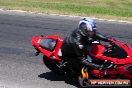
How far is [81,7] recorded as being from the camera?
75.2 ft

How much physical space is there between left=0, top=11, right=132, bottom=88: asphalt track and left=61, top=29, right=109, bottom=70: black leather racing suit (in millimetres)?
485

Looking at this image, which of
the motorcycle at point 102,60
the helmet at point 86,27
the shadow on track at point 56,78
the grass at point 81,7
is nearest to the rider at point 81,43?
the helmet at point 86,27

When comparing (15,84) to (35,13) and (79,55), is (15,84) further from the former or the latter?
(35,13)

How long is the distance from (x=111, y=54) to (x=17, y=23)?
8.67 m

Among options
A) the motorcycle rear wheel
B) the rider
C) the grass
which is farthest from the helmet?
the grass

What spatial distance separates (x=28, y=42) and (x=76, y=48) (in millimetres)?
4559

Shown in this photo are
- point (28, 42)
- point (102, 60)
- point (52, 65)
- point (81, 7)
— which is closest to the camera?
point (102, 60)

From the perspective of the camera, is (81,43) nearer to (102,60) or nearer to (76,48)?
(76,48)

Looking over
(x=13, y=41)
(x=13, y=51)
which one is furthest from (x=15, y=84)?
(x=13, y=41)

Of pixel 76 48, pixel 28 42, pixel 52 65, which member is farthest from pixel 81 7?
pixel 76 48

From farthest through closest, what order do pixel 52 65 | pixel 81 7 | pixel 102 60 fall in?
pixel 81 7, pixel 52 65, pixel 102 60

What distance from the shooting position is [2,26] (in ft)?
53.2

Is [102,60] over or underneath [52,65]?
over

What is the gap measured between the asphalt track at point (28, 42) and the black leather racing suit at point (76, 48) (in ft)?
1.59
